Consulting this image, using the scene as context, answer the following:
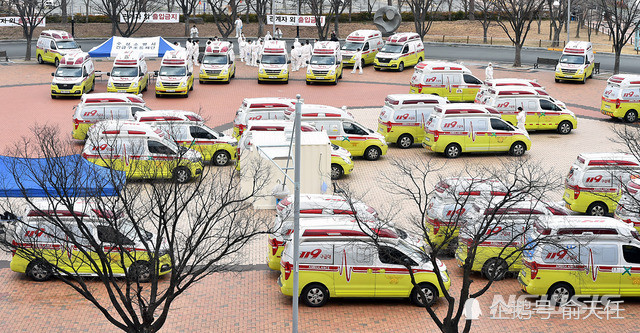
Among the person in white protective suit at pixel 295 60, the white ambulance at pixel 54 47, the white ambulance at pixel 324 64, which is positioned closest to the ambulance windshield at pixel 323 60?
the white ambulance at pixel 324 64

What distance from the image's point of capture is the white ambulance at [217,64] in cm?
4347

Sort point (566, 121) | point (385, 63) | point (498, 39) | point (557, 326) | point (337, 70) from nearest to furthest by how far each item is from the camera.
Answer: point (557, 326)
point (566, 121)
point (337, 70)
point (385, 63)
point (498, 39)

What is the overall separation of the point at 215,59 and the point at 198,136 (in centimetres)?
1634

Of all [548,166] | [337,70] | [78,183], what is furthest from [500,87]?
[78,183]

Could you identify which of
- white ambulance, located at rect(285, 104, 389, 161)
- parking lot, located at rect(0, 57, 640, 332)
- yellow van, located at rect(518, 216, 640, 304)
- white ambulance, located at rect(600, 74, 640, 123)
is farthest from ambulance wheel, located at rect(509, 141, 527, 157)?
yellow van, located at rect(518, 216, 640, 304)

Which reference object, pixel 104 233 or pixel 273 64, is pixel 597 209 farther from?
pixel 273 64

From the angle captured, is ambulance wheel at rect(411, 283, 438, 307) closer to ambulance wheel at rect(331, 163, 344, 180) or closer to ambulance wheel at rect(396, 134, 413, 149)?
ambulance wheel at rect(331, 163, 344, 180)

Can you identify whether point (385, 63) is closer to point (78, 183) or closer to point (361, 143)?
point (361, 143)

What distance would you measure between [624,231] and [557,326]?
2.87 metres

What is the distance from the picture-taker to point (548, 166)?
96.3 ft

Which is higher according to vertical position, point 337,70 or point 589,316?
point 337,70

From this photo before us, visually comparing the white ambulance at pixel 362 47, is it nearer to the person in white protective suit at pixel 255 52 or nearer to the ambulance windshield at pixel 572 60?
the person in white protective suit at pixel 255 52

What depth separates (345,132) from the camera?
29656mm

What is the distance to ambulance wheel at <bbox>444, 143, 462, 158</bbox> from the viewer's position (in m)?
30.3
